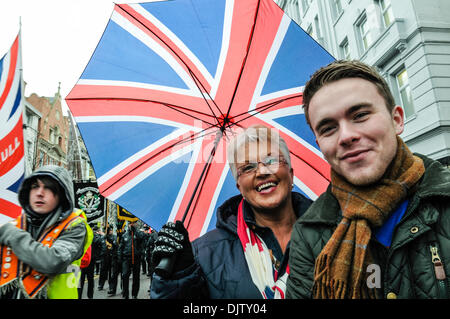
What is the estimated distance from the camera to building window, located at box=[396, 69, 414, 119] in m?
10.2

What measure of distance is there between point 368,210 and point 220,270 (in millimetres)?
952

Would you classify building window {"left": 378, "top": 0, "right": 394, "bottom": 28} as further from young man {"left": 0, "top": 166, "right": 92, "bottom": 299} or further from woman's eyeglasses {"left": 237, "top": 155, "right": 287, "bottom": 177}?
young man {"left": 0, "top": 166, "right": 92, "bottom": 299}

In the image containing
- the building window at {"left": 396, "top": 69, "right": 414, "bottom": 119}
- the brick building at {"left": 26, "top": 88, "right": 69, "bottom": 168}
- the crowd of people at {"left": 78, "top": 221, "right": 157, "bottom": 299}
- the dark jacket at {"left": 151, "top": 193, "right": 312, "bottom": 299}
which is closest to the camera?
the dark jacket at {"left": 151, "top": 193, "right": 312, "bottom": 299}

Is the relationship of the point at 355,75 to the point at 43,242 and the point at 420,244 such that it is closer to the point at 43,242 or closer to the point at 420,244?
the point at 420,244

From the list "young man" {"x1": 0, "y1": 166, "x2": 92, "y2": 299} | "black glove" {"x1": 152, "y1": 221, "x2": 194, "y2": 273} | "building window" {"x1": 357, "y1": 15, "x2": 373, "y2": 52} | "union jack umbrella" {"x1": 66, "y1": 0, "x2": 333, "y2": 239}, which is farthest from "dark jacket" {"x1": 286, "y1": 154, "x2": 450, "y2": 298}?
"building window" {"x1": 357, "y1": 15, "x2": 373, "y2": 52}

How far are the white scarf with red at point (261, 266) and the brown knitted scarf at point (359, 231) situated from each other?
0.41 m

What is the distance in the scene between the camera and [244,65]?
7.88 feet

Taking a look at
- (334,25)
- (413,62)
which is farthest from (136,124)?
(334,25)

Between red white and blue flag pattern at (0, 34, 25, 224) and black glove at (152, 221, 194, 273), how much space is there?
Answer: 78.4 inches

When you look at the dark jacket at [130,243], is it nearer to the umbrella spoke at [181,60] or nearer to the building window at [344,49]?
the umbrella spoke at [181,60]

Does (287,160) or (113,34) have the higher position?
(113,34)

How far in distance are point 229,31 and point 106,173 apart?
5.30 feet

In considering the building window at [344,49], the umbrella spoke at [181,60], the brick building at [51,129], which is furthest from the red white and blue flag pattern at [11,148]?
the brick building at [51,129]
